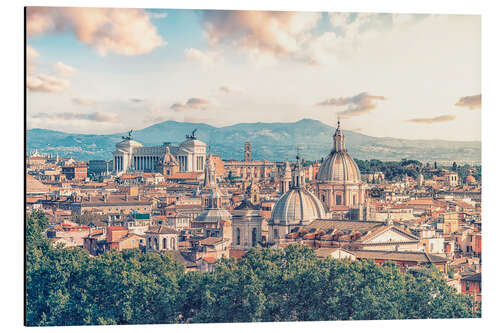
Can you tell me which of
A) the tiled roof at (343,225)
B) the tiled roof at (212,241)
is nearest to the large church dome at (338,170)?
the tiled roof at (343,225)

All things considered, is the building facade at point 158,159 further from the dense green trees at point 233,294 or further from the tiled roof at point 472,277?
the dense green trees at point 233,294

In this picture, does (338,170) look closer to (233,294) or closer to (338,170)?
(338,170)

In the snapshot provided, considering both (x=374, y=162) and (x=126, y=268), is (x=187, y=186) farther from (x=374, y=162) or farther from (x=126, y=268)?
(x=126, y=268)

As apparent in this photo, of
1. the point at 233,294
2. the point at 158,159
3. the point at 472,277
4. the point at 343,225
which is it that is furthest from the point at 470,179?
the point at 158,159

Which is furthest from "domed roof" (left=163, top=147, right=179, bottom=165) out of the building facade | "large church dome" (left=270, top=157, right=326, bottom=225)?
"large church dome" (left=270, top=157, right=326, bottom=225)

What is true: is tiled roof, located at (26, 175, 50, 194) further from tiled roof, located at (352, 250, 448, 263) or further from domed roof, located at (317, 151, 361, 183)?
tiled roof, located at (352, 250, 448, 263)

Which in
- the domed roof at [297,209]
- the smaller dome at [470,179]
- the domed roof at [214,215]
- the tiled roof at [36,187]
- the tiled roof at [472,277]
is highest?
the smaller dome at [470,179]
